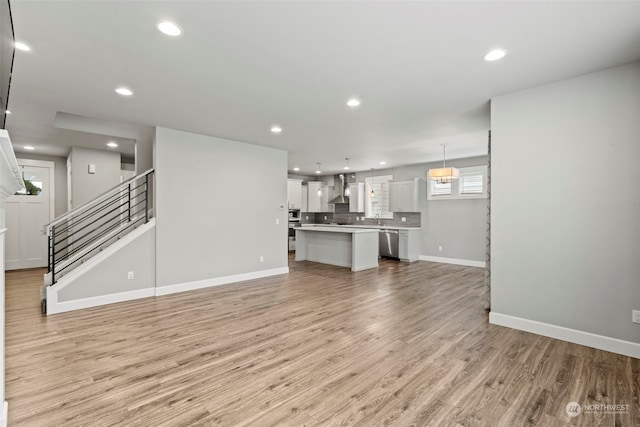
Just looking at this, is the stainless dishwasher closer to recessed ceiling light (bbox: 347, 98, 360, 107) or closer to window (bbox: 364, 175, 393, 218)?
window (bbox: 364, 175, 393, 218)

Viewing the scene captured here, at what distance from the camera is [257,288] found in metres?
5.11

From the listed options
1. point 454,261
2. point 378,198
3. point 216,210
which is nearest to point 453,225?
point 454,261

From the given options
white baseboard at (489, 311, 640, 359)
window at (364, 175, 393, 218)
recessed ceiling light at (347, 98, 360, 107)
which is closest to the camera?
white baseboard at (489, 311, 640, 359)

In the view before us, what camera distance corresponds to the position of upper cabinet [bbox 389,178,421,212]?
820 cm

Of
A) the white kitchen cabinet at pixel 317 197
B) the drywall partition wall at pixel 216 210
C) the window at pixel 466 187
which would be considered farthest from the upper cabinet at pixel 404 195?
the drywall partition wall at pixel 216 210

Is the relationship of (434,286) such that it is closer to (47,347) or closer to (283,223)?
(283,223)

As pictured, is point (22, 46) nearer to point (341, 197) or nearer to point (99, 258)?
point (99, 258)

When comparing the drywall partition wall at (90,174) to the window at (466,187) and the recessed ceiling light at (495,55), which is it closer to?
the recessed ceiling light at (495,55)

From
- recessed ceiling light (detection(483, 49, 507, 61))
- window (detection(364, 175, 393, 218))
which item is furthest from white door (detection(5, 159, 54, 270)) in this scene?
recessed ceiling light (detection(483, 49, 507, 61))

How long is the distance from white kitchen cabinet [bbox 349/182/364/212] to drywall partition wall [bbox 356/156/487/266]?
1.56 m

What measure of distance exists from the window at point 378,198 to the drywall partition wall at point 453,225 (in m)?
0.83

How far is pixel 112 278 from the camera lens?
424 cm

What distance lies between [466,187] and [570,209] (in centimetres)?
471

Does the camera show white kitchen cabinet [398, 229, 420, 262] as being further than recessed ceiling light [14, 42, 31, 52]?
Yes
